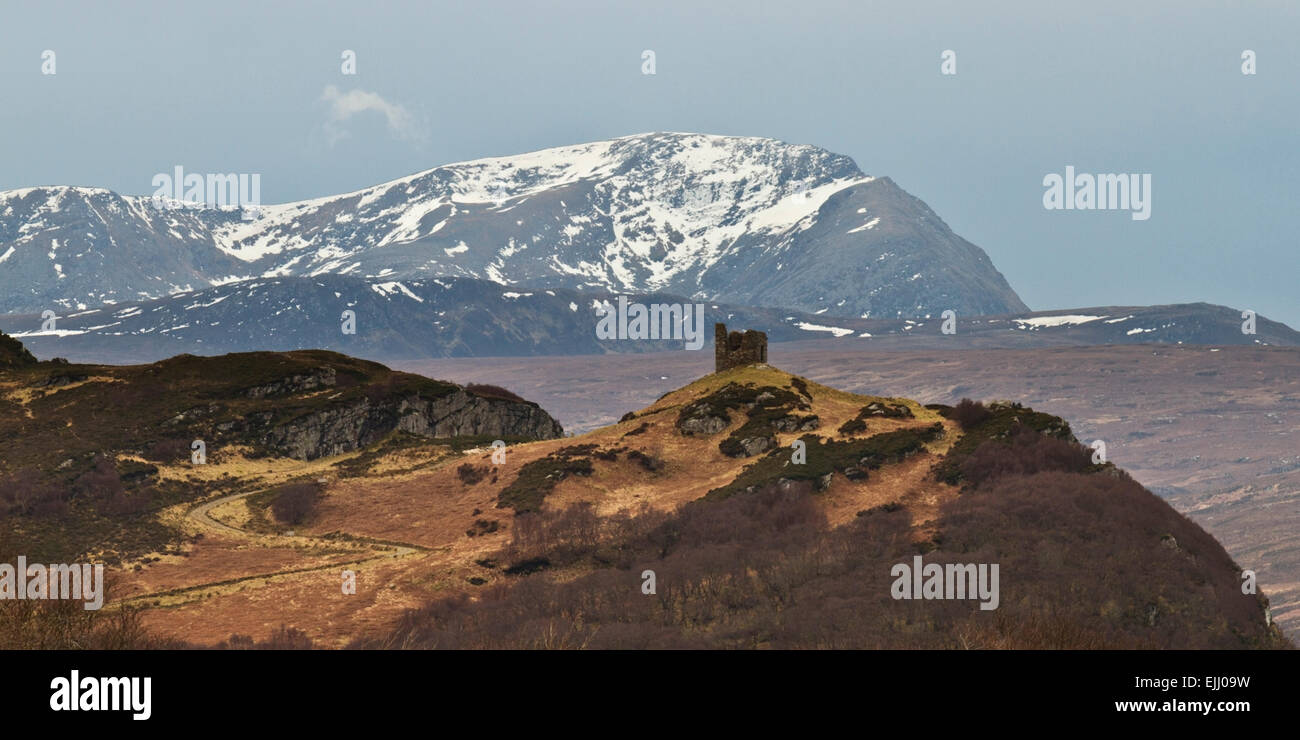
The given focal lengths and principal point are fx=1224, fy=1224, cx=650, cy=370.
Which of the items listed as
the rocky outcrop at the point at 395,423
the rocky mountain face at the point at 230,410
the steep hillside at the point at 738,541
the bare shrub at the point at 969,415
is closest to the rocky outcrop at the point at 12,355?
the rocky mountain face at the point at 230,410

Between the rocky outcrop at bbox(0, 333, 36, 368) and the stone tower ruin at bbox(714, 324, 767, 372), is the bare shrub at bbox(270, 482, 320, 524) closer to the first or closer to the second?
the stone tower ruin at bbox(714, 324, 767, 372)

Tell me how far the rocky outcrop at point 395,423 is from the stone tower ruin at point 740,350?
117ft

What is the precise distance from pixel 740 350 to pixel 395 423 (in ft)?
154

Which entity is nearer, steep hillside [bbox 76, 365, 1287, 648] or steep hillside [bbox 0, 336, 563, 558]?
steep hillside [bbox 76, 365, 1287, 648]

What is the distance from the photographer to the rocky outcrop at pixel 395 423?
153500mm

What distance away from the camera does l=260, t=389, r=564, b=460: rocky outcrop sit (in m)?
154

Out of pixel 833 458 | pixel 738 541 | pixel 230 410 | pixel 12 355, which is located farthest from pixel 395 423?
pixel 738 541

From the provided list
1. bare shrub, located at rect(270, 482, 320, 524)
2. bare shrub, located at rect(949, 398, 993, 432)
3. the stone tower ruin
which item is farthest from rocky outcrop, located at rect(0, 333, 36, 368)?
bare shrub, located at rect(949, 398, 993, 432)

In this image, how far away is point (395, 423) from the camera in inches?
6378

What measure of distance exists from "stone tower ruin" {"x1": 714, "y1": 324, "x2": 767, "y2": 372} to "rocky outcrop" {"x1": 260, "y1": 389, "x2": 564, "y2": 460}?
117 ft

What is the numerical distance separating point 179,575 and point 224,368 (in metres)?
71.8
